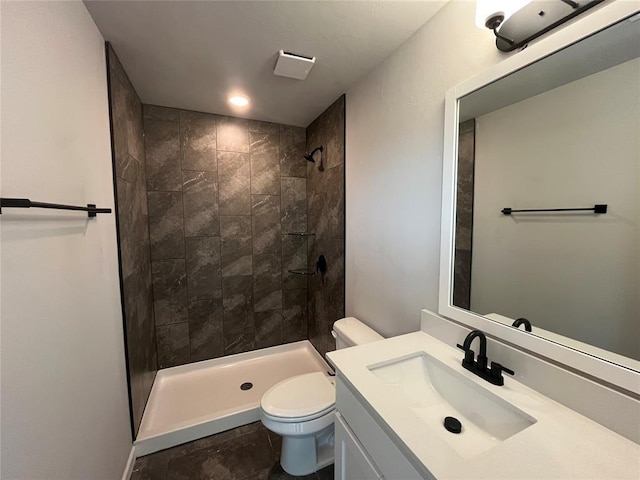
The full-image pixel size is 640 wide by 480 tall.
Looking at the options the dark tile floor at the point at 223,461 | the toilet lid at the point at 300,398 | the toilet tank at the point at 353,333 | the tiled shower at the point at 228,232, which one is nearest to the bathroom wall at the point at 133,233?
the tiled shower at the point at 228,232

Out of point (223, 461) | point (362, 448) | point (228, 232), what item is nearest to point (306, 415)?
point (362, 448)

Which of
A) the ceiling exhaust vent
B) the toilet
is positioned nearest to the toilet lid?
the toilet

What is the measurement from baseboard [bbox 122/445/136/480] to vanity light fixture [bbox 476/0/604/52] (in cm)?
268

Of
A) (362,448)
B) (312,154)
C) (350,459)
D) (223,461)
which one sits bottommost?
(223,461)

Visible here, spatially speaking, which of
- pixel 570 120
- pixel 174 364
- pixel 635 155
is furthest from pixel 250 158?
pixel 635 155

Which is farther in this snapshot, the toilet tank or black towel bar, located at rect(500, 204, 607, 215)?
the toilet tank

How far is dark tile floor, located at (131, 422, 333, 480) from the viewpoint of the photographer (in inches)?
58.3

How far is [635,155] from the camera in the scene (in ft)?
2.22

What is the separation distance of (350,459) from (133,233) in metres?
1.79

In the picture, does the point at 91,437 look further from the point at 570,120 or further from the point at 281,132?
the point at 281,132

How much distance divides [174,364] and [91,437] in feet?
4.68

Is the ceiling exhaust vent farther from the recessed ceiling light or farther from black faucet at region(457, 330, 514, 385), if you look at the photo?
black faucet at region(457, 330, 514, 385)

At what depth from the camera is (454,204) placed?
44.6 inches

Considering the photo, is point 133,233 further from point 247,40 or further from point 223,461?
point 223,461
